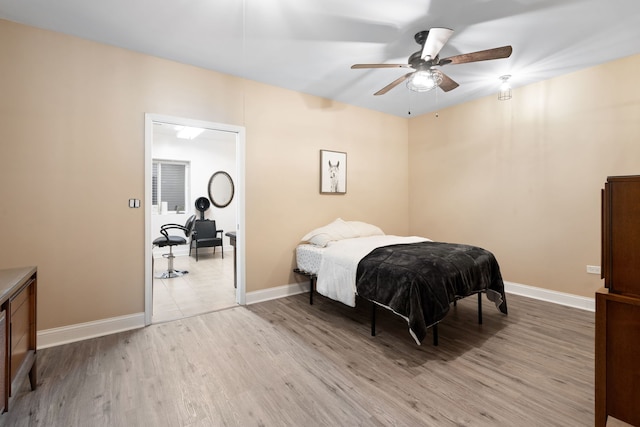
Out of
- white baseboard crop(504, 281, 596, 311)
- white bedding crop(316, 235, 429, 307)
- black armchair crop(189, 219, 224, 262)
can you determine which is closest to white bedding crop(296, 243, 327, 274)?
white bedding crop(316, 235, 429, 307)

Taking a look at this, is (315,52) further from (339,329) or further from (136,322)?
(136,322)

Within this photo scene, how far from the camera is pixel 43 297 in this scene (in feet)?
8.39

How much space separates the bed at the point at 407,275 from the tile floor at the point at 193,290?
1299 mm

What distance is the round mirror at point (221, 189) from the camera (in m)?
7.44

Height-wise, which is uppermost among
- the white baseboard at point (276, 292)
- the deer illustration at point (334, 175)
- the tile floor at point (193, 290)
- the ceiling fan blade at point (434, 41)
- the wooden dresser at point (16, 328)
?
the ceiling fan blade at point (434, 41)

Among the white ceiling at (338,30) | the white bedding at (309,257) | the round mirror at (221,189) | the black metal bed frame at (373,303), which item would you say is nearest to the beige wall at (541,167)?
the white ceiling at (338,30)

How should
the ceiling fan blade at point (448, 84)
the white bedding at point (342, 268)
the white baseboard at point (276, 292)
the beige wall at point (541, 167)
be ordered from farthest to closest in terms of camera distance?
1. the white baseboard at point (276, 292)
2. the beige wall at point (541, 167)
3. the white bedding at point (342, 268)
4. the ceiling fan blade at point (448, 84)

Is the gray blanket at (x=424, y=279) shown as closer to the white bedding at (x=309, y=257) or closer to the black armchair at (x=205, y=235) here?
the white bedding at (x=309, y=257)

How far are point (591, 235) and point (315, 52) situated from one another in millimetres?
3767

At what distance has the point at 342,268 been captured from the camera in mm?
3064

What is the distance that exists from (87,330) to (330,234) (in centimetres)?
272

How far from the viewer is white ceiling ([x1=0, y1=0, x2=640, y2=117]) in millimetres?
2291

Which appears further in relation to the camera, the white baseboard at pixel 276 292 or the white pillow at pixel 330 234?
the white pillow at pixel 330 234

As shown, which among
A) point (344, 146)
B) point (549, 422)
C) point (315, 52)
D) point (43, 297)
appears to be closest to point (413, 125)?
point (344, 146)
